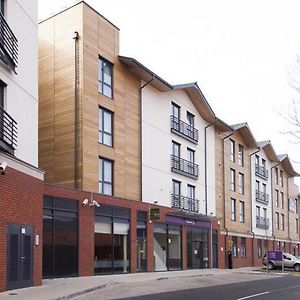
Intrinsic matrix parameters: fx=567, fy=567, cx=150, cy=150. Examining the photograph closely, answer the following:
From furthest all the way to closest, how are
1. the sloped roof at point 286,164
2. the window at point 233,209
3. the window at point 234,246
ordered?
1. the sloped roof at point 286,164
2. the window at point 233,209
3. the window at point 234,246

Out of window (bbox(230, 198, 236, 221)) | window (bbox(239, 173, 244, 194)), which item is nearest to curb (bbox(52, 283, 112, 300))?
window (bbox(230, 198, 236, 221))

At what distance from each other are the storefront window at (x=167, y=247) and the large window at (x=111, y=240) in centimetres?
366

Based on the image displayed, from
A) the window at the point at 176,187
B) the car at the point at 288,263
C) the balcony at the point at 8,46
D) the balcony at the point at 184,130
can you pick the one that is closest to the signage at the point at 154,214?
the window at the point at 176,187

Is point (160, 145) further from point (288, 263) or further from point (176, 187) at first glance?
point (288, 263)

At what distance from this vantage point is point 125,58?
31047mm

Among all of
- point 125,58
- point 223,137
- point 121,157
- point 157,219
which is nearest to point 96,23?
point 125,58

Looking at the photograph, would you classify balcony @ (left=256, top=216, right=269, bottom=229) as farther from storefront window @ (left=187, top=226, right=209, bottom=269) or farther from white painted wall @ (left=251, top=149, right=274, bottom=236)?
storefront window @ (left=187, top=226, right=209, bottom=269)

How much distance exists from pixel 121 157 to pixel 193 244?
1118cm

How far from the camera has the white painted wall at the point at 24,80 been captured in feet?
62.1

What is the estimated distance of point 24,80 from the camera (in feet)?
66.0

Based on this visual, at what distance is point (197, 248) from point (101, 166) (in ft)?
43.8

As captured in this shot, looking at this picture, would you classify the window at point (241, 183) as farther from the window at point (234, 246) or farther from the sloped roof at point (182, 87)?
the sloped roof at point (182, 87)

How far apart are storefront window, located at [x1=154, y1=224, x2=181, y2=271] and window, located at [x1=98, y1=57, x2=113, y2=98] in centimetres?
874

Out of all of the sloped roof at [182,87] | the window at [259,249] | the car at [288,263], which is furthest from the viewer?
the window at [259,249]
